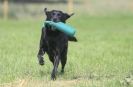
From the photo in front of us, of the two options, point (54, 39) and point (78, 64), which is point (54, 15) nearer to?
point (54, 39)

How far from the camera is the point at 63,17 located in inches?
460

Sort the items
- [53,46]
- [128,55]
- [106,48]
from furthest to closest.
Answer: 1. [106,48]
2. [128,55]
3. [53,46]

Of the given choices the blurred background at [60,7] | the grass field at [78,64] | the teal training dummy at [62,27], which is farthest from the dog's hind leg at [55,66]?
the blurred background at [60,7]

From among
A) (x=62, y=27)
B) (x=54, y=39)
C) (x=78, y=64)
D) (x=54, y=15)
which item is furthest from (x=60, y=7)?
(x=62, y=27)

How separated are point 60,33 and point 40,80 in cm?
123

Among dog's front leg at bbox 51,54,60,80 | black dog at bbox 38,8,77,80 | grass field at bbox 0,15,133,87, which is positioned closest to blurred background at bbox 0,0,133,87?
grass field at bbox 0,15,133,87

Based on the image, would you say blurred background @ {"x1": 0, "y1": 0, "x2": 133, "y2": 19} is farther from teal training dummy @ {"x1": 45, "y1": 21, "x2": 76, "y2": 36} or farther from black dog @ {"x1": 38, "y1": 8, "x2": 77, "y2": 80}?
teal training dummy @ {"x1": 45, "y1": 21, "x2": 76, "y2": 36}

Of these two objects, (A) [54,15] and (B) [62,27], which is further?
Result: (A) [54,15]

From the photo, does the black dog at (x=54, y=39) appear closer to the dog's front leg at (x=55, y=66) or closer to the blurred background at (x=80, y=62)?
the dog's front leg at (x=55, y=66)

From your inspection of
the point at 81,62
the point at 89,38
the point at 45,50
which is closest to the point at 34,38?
the point at 89,38

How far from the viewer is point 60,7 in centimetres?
4031

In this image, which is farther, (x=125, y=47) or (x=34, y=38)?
(x=34, y=38)

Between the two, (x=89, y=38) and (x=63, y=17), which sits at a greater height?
(x=63, y=17)

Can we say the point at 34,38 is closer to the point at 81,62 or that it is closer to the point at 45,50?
the point at 81,62
